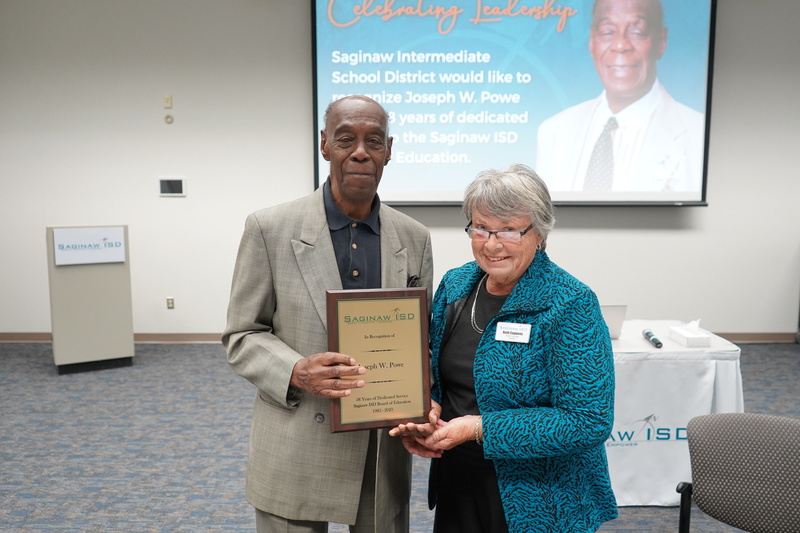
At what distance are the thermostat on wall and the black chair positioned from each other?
503cm

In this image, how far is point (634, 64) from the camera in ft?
17.9

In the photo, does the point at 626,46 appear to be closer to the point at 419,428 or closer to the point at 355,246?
the point at 355,246

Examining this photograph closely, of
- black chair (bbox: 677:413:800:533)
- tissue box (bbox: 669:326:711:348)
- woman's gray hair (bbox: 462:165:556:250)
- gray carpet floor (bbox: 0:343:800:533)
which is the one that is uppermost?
woman's gray hair (bbox: 462:165:556:250)

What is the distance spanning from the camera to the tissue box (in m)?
2.88

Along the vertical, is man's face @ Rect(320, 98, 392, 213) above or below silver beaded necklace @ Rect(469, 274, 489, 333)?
above

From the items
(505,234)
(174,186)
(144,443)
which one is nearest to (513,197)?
(505,234)

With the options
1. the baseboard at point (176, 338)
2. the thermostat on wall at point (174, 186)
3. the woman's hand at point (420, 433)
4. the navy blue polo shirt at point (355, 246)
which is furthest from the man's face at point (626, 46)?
the woman's hand at point (420, 433)

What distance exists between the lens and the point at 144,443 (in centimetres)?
368

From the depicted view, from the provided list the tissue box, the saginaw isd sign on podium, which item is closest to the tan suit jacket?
the tissue box

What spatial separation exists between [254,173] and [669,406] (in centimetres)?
422

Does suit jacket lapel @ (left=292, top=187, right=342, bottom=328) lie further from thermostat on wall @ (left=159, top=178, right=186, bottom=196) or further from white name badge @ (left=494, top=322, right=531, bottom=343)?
thermostat on wall @ (left=159, top=178, right=186, bottom=196)

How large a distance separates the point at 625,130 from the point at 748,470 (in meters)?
4.21

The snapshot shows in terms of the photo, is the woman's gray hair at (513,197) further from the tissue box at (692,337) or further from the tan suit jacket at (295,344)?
the tissue box at (692,337)

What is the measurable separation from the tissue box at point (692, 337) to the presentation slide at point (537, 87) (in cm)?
272
